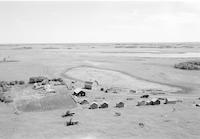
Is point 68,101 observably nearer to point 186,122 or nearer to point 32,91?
point 32,91

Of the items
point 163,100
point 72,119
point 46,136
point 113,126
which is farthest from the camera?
point 163,100

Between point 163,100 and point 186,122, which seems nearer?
point 186,122

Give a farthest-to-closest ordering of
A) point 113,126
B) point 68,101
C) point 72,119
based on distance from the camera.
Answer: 1. point 68,101
2. point 72,119
3. point 113,126

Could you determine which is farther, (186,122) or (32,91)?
(32,91)

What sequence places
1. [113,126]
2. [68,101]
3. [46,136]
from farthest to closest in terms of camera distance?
1. [68,101]
2. [113,126]
3. [46,136]

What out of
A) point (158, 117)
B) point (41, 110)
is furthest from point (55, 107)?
point (158, 117)

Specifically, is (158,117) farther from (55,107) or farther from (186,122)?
(55,107)

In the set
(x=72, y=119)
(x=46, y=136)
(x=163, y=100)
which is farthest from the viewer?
(x=163, y=100)

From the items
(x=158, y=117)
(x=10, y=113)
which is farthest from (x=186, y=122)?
(x=10, y=113)
